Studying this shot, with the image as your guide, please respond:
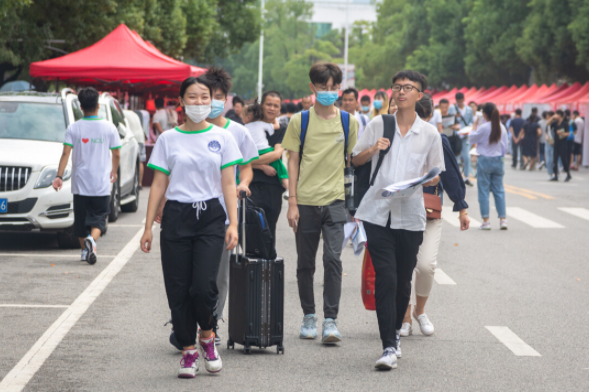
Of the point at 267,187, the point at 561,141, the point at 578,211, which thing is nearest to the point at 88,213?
the point at 267,187

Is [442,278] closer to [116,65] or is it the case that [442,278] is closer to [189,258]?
[189,258]

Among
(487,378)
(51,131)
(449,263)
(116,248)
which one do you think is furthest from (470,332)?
(51,131)

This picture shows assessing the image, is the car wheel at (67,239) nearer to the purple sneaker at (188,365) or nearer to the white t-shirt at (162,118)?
the purple sneaker at (188,365)

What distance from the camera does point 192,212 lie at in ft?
17.1

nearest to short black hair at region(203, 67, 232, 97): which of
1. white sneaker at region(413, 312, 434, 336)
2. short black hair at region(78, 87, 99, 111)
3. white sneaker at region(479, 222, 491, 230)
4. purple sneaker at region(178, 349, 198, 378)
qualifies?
purple sneaker at region(178, 349, 198, 378)

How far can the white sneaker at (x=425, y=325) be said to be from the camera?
6.61m

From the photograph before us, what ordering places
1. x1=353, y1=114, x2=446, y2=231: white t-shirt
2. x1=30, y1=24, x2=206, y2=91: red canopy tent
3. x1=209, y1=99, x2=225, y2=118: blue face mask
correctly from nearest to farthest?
x1=353, y1=114, x2=446, y2=231: white t-shirt < x1=209, y1=99, x2=225, y2=118: blue face mask < x1=30, y1=24, x2=206, y2=91: red canopy tent

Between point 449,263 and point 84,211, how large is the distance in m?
4.09

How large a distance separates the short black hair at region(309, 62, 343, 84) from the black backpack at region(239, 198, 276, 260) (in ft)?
3.58

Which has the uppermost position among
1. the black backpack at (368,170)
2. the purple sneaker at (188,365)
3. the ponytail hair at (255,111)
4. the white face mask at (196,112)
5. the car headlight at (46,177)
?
the white face mask at (196,112)

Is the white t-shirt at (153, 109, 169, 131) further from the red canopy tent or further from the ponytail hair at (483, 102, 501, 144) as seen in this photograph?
the ponytail hair at (483, 102, 501, 144)

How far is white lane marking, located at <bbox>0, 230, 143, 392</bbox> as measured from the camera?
520 centimetres

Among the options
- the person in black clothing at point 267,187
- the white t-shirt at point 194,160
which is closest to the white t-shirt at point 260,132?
the person in black clothing at point 267,187

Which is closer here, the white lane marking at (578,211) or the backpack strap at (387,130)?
the backpack strap at (387,130)
